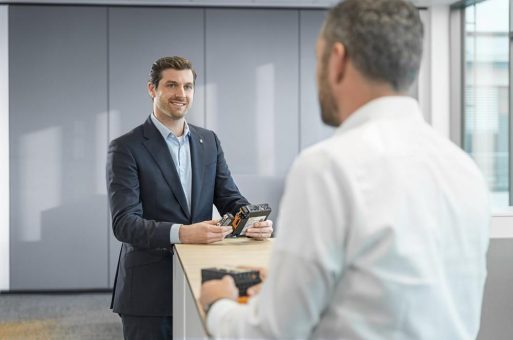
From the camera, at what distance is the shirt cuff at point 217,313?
149cm

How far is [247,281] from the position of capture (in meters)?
1.79

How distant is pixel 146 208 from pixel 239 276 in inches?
50.7

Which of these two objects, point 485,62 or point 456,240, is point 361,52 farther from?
point 485,62

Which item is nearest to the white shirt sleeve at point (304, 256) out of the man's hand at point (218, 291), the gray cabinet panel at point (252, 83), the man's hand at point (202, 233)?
the man's hand at point (218, 291)

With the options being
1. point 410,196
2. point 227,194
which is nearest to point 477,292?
point 410,196

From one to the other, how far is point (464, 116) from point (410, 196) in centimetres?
605

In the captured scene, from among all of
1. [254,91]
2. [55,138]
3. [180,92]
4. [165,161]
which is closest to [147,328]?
[165,161]

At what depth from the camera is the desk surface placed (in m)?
2.31

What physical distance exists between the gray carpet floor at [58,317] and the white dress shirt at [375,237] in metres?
4.26

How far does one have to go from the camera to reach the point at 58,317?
19.4 ft

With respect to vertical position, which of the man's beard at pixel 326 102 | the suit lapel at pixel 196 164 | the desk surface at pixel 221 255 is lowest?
the desk surface at pixel 221 255

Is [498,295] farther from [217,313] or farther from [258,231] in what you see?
[217,313]

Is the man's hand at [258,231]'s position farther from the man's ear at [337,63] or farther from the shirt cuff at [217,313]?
the man's ear at [337,63]

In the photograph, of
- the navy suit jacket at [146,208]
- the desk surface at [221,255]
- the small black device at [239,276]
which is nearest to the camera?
the small black device at [239,276]
